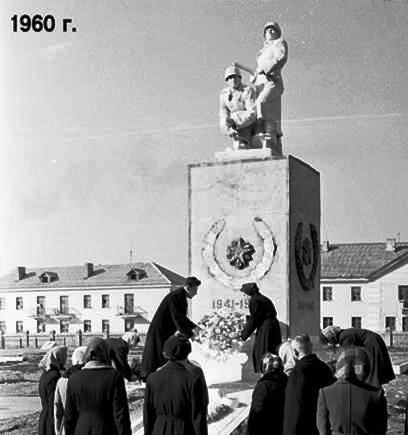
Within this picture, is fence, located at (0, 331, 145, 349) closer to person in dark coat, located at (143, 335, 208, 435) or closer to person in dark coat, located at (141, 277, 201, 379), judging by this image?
person in dark coat, located at (141, 277, 201, 379)

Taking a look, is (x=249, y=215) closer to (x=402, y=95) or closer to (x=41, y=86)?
(x=402, y=95)

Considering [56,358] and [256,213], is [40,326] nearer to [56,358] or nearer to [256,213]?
[256,213]

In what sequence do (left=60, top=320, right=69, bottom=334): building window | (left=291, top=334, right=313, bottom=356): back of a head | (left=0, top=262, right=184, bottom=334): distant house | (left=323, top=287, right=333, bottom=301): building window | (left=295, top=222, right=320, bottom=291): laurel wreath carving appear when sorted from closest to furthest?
1. (left=291, top=334, right=313, bottom=356): back of a head
2. (left=295, top=222, right=320, bottom=291): laurel wreath carving
3. (left=323, top=287, right=333, bottom=301): building window
4. (left=0, top=262, right=184, bottom=334): distant house
5. (left=60, top=320, right=69, bottom=334): building window

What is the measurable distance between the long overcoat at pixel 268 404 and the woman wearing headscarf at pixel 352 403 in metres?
0.81

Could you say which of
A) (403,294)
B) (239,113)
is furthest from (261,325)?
(403,294)

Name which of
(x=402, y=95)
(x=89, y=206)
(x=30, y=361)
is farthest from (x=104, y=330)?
(x=402, y=95)

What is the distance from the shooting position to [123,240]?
38.2 feet

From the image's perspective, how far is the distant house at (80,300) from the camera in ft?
34.4

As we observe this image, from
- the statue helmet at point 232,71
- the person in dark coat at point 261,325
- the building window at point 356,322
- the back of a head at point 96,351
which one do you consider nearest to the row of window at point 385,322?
the building window at point 356,322

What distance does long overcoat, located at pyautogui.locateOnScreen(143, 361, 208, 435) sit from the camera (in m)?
4.33

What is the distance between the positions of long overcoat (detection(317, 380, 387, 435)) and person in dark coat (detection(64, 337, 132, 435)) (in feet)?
3.13

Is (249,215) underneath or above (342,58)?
underneath

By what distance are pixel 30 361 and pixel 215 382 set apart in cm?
339

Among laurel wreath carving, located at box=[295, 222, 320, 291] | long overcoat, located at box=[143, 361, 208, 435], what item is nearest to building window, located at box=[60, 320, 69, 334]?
laurel wreath carving, located at box=[295, 222, 320, 291]
